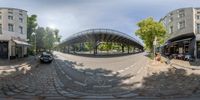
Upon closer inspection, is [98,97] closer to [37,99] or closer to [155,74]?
[37,99]

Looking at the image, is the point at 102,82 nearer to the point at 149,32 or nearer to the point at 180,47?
the point at 149,32

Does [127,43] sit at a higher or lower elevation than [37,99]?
higher

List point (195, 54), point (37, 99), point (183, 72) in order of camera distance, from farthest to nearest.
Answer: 1. point (195, 54)
2. point (183, 72)
3. point (37, 99)

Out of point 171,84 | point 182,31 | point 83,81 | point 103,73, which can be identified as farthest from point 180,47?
point 83,81

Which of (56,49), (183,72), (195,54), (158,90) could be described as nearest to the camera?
(158,90)

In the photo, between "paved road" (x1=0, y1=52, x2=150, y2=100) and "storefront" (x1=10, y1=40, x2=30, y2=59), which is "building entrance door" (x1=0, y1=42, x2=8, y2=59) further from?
"paved road" (x1=0, y1=52, x2=150, y2=100)

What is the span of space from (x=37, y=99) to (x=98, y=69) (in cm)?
332

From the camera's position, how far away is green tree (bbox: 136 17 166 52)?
994 cm

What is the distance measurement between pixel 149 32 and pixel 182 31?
9.11 feet

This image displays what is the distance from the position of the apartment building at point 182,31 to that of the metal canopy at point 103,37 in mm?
1704

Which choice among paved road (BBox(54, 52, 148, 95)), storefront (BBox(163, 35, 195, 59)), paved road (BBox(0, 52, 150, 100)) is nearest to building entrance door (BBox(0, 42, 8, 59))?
paved road (BBox(0, 52, 150, 100))

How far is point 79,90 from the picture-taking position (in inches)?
288

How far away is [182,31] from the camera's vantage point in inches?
494

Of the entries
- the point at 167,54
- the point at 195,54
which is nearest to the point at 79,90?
the point at 167,54
